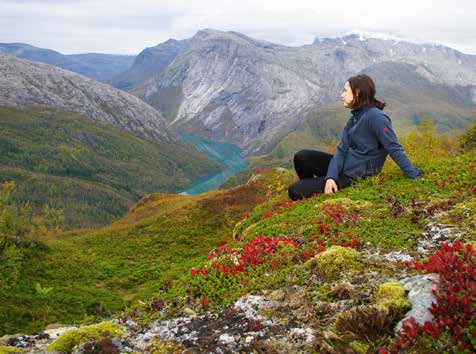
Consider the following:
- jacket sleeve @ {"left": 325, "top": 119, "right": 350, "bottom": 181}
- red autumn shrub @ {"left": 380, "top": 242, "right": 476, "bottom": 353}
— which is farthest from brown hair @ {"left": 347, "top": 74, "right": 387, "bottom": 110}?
red autumn shrub @ {"left": 380, "top": 242, "right": 476, "bottom": 353}

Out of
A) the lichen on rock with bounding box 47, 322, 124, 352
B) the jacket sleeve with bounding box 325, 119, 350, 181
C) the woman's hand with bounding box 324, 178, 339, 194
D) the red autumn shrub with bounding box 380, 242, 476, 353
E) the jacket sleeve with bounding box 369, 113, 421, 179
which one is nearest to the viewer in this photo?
the red autumn shrub with bounding box 380, 242, 476, 353

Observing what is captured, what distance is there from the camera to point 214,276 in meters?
8.91

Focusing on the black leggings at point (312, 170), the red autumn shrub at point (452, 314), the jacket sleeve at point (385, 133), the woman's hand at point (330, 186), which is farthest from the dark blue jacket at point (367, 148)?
the red autumn shrub at point (452, 314)

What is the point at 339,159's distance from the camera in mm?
12523

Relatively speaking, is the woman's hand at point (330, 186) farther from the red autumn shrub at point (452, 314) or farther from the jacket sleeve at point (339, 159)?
the red autumn shrub at point (452, 314)

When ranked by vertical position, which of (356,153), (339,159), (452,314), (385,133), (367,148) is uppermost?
(385,133)

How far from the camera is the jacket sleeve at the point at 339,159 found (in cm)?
1221

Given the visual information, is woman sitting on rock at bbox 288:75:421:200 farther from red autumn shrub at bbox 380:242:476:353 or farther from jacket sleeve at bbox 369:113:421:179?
red autumn shrub at bbox 380:242:476:353

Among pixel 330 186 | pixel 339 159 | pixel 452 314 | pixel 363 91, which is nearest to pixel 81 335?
pixel 452 314

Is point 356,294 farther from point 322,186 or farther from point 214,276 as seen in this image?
point 322,186

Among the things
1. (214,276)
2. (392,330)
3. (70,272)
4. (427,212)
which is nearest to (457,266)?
(392,330)

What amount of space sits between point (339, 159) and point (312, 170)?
147cm

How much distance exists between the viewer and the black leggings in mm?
13438

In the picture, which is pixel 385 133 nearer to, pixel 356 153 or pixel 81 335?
pixel 356 153
